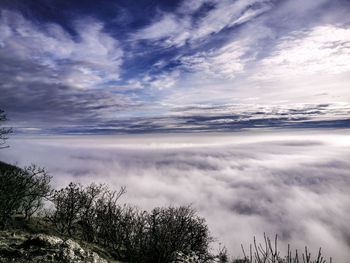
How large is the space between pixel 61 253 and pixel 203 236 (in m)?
32.6

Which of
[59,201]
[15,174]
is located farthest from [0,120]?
[59,201]

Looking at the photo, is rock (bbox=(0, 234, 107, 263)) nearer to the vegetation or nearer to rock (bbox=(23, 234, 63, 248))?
rock (bbox=(23, 234, 63, 248))

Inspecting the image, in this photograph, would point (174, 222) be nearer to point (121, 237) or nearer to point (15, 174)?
point (121, 237)

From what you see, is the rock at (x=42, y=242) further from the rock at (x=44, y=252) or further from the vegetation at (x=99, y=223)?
the vegetation at (x=99, y=223)

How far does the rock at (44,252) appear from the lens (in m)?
10.3

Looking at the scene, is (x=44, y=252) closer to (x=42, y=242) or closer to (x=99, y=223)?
(x=42, y=242)

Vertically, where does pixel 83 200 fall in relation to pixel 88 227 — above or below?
above

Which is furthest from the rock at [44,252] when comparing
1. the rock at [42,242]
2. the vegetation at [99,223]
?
the vegetation at [99,223]

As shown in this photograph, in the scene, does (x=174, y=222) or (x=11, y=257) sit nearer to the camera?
(x=11, y=257)

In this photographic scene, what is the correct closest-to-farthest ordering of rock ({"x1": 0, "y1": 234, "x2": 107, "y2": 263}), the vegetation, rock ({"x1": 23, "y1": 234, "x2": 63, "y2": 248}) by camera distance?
rock ({"x1": 0, "y1": 234, "x2": 107, "y2": 263}) → rock ({"x1": 23, "y1": 234, "x2": 63, "y2": 248}) → the vegetation

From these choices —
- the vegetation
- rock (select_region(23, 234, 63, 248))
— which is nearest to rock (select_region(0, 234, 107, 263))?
rock (select_region(23, 234, 63, 248))

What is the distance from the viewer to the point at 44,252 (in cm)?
1085

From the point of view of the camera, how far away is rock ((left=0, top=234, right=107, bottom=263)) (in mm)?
10320

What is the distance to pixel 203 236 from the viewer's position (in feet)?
125
